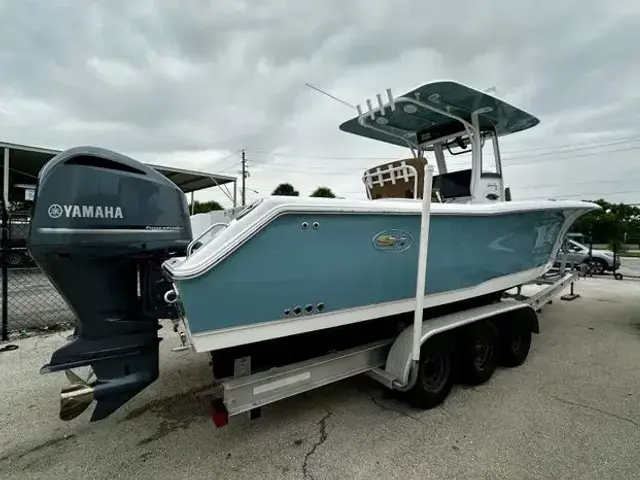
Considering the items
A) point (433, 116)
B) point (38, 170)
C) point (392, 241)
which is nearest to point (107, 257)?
point (392, 241)

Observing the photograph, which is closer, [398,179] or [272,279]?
[272,279]

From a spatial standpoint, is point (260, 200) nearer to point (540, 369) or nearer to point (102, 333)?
point (102, 333)

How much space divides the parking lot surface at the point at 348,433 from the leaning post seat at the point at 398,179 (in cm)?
182

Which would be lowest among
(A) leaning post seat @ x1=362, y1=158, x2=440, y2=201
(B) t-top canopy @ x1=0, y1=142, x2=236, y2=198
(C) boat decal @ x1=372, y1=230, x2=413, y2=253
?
(C) boat decal @ x1=372, y1=230, x2=413, y2=253

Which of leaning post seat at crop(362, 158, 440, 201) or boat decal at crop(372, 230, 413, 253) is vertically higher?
leaning post seat at crop(362, 158, 440, 201)

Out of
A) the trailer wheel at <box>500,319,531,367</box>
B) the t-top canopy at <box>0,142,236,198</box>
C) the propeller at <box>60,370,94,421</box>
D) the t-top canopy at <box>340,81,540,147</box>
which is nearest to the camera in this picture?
the propeller at <box>60,370,94,421</box>

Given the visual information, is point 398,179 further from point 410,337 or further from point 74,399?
point 74,399

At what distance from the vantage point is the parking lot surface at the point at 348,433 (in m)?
2.17

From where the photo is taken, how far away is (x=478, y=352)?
10.9ft

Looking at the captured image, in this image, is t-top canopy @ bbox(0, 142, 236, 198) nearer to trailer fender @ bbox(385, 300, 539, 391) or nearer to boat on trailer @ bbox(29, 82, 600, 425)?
boat on trailer @ bbox(29, 82, 600, 425)

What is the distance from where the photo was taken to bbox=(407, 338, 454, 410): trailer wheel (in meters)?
2.82

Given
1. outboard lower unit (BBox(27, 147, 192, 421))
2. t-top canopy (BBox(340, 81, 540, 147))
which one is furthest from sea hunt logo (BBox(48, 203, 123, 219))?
t-top canopy (BBox(340, 81, 540, 147))

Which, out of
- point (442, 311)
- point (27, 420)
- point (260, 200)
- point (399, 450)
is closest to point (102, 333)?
point (27, 420)

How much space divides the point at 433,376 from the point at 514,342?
4.29 ft
